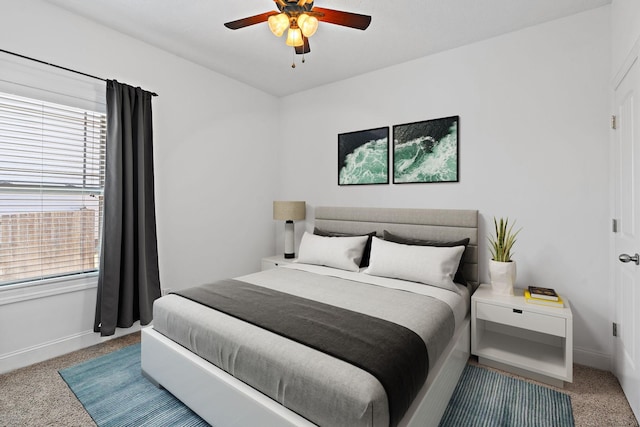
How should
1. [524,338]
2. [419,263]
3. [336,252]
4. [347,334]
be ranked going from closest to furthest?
[347,334]
[419,263]
[524,338]
[336,252]

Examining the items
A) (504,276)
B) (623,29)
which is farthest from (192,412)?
(623,29)

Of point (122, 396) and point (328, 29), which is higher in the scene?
point (328, 29)

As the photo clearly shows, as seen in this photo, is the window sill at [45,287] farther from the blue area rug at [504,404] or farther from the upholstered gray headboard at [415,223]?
the blue area rug at [504,404]

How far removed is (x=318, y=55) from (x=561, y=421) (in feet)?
11.2

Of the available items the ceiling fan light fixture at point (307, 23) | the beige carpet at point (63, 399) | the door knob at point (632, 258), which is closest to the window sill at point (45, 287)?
the beige carpet at point (63, 399)

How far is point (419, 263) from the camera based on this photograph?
246 cm

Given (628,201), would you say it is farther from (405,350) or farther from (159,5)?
(159,5)

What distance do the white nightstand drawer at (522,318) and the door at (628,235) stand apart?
353mm

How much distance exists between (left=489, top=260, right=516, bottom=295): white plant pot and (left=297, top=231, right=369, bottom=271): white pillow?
1.14 meters

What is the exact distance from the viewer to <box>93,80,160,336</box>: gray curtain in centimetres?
257

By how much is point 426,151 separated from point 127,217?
286cm

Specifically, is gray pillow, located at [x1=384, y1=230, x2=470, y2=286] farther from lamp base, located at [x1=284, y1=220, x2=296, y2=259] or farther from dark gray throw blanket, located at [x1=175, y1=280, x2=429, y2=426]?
lamp base, located at [x1=284, y1=220, x2=296, y2=259]

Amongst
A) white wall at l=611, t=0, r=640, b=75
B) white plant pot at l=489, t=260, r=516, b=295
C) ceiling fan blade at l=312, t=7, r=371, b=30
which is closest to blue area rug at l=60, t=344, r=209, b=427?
white plant pot at l=489, t=260, r=516, b=295

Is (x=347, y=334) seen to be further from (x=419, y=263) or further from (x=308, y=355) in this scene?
(x=419, y=263)
